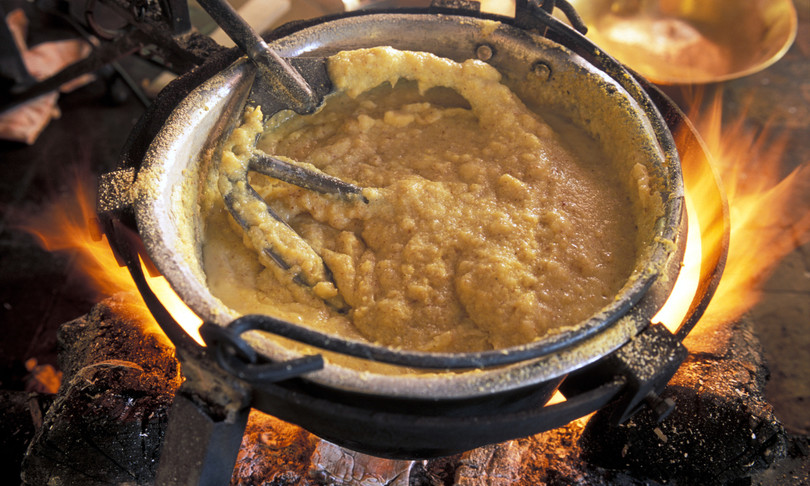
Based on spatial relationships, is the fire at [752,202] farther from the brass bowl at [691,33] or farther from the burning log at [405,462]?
the burning log at [405,462]

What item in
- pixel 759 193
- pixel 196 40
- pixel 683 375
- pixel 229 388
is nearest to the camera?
pixel 229 388

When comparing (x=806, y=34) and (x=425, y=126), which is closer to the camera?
(x=425, y=126)

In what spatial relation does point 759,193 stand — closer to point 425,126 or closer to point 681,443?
point 681,443

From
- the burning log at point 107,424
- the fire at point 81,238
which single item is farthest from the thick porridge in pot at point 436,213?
the fire at point 81,238

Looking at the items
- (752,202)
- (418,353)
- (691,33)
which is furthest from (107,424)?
(691,33)

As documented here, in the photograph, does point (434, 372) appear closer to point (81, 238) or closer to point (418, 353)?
point (418, 353)

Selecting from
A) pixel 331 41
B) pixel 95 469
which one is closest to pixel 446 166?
pixel 331 41
